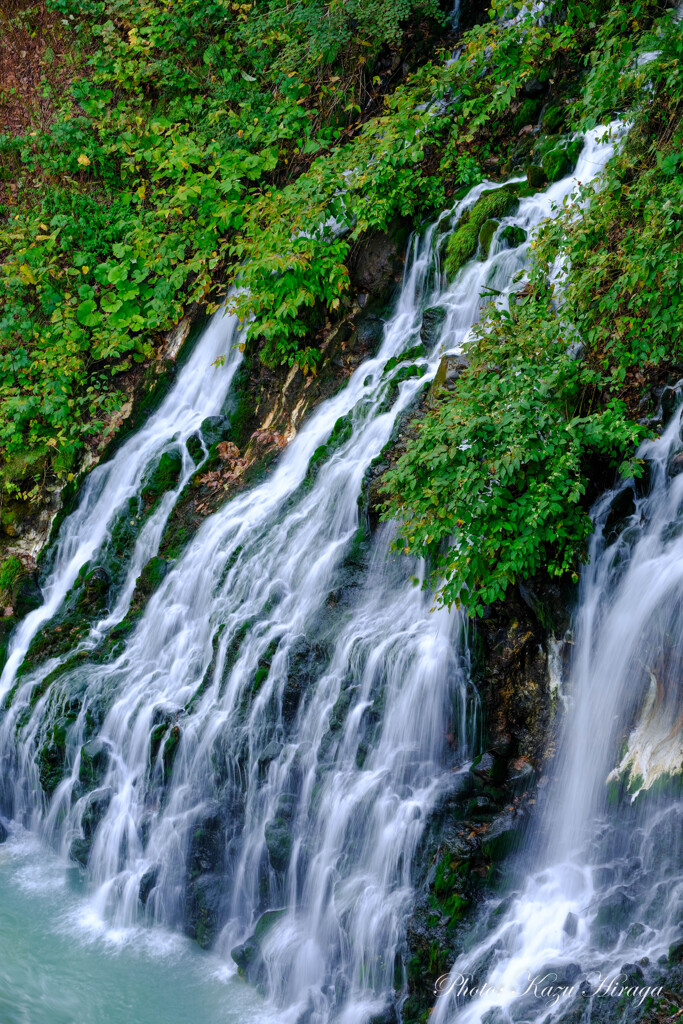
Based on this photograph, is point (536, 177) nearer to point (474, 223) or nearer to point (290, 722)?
point (474, 223)

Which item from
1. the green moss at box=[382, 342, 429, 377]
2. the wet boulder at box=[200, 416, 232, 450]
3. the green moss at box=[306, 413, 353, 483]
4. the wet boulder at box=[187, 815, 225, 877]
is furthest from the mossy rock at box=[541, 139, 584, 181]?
the wet boulder at box=[187, 815, 225, 877]

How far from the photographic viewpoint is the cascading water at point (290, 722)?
516 centimetres

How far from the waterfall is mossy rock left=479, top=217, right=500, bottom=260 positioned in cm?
263

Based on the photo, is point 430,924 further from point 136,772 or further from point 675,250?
point 675,250

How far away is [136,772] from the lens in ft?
21.3

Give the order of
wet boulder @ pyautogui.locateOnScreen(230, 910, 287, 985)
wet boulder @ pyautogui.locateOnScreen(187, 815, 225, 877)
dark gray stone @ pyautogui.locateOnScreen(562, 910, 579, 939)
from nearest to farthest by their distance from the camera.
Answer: dark gray stone @ pyautogui.locateOnScreen(562, 910, 579, 939)
wet boulder @ pyautogui.locateOnScreen(230, 910, 287, 985)
wet boulder @ pyautogui.locateOnScreen(187, 815, 225, 877)

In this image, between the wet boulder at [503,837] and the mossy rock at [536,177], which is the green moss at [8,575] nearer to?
the wet boulder at [503,837]

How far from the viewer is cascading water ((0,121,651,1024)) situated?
516 centimetres

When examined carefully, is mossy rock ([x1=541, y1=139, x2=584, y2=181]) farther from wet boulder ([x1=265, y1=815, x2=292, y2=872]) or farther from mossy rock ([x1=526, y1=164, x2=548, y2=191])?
wet boulder ([x1=265, y1=815, x2=292, y2=872])

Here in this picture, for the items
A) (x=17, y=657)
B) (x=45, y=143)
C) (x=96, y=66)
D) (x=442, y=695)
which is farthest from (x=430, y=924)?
(x=96, y=66)

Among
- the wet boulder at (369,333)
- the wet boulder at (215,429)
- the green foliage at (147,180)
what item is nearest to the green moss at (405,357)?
the wet boulder at (369,333)

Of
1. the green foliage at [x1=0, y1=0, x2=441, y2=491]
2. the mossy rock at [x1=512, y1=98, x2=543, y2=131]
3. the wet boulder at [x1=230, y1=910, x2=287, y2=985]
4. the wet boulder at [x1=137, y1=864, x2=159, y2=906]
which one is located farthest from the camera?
the green foliage at [x1=0, y1=0, x2=441, y2=491]

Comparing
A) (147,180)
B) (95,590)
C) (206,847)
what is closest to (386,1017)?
(206,847)

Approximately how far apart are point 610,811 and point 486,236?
15.1 ft
